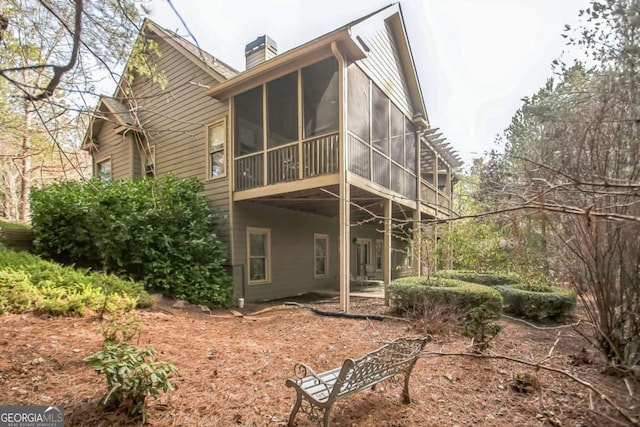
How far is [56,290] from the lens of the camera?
206 inches

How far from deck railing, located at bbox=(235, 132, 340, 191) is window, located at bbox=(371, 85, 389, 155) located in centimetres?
227

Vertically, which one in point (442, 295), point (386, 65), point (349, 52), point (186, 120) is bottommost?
point (442, 295)

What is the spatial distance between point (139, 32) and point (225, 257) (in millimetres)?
5892

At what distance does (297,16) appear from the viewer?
4.46 metres

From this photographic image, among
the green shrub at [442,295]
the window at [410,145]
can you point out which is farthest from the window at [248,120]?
the green shrub at [442,295]

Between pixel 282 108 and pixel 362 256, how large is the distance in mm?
7771

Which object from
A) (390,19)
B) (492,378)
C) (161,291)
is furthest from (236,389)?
(390,19)

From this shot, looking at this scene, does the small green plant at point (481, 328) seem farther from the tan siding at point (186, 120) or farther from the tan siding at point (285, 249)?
the tan siding at point (186, 120)

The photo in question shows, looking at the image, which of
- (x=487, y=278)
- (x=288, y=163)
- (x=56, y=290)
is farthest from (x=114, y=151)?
(x=487, y=278)

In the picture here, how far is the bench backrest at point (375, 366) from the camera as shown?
98.4 inches

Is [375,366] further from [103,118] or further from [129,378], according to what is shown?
[103,118]

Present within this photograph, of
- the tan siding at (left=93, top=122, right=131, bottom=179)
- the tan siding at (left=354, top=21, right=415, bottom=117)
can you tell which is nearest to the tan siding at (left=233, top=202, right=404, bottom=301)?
the tan siding at (left=354, top=21, right=415, bottom=117)

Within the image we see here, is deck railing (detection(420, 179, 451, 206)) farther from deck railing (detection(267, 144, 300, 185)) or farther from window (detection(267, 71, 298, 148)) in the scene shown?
deck railing (detection(267, 144, 300, 185))

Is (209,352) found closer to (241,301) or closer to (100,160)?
(241,301)
